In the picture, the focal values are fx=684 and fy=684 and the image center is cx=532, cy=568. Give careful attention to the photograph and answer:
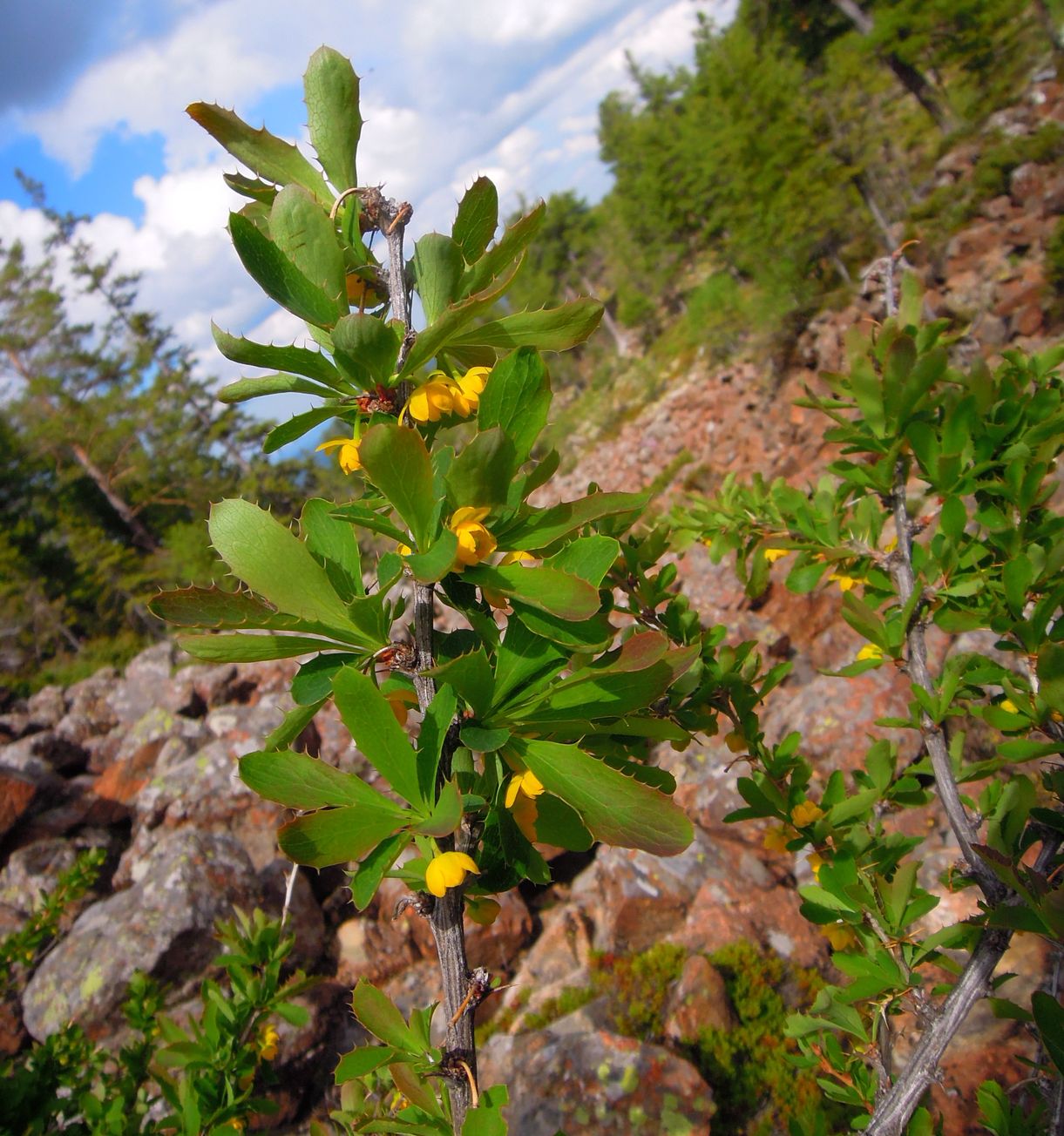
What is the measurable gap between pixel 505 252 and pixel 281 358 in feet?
1.01

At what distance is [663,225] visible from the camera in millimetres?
25031

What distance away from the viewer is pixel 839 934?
1.43 meters

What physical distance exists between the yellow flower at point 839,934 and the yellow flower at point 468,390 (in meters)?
1.27

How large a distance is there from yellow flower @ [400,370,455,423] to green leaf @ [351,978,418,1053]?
743 millimetres

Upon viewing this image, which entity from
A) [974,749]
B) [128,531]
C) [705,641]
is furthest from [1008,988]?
[128,531]

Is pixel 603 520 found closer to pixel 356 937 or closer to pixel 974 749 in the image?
pixel 974 749

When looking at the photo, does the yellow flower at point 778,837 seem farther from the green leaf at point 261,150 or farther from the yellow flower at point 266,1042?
the yellow flower at point 266,1042

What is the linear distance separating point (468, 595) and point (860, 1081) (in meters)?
1.37

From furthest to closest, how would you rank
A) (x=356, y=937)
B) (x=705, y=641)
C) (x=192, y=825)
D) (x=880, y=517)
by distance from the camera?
1. (x=192, y=825)
2. (x=356, y=937)
3. (x=880, y=517)
4. (x=705, y=641)

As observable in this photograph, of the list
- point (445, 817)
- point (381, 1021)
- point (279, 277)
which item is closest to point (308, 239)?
point (279, 277)

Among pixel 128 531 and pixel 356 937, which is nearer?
pixel 356 937

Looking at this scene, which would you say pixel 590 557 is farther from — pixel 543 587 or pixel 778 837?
pixel 778 837

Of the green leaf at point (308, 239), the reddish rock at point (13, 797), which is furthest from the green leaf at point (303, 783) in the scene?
the reddish rock at point (13, 797)

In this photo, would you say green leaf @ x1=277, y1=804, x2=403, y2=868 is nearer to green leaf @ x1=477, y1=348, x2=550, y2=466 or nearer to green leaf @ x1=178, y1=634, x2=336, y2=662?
green leaf @ x1=178, y1=634, x2=336, y2=662
